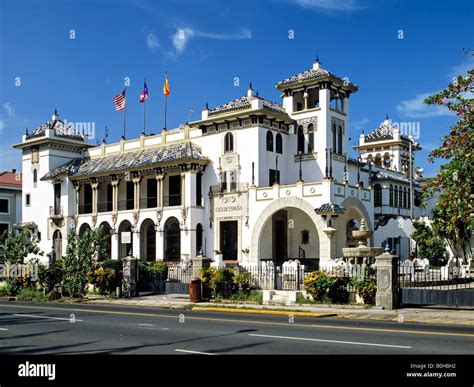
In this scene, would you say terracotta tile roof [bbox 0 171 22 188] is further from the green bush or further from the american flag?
the green bush

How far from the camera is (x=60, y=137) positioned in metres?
54.7

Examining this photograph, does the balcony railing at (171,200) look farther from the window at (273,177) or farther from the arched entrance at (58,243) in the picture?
the arched entrance at (58,243)

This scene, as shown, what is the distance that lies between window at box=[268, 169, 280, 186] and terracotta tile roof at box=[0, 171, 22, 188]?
114 feet

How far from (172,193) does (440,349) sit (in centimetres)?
3635

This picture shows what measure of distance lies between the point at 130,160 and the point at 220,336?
35.8 metres

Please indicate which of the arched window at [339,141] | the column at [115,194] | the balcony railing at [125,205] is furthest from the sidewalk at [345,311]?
the balcony railing at [125,205]

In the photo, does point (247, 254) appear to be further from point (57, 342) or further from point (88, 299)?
point (57, 342)

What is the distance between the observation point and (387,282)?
23219 mm

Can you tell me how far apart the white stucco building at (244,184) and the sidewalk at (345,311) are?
8.04m

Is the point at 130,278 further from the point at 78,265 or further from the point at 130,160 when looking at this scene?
the point at 130,160

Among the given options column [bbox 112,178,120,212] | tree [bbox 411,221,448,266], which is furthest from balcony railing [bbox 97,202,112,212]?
tree [bbox 411,221,448,266]

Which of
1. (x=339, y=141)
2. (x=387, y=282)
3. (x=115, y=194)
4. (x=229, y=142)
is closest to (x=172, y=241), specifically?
(x=115, y=194)

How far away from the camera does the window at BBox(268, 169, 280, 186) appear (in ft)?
143
